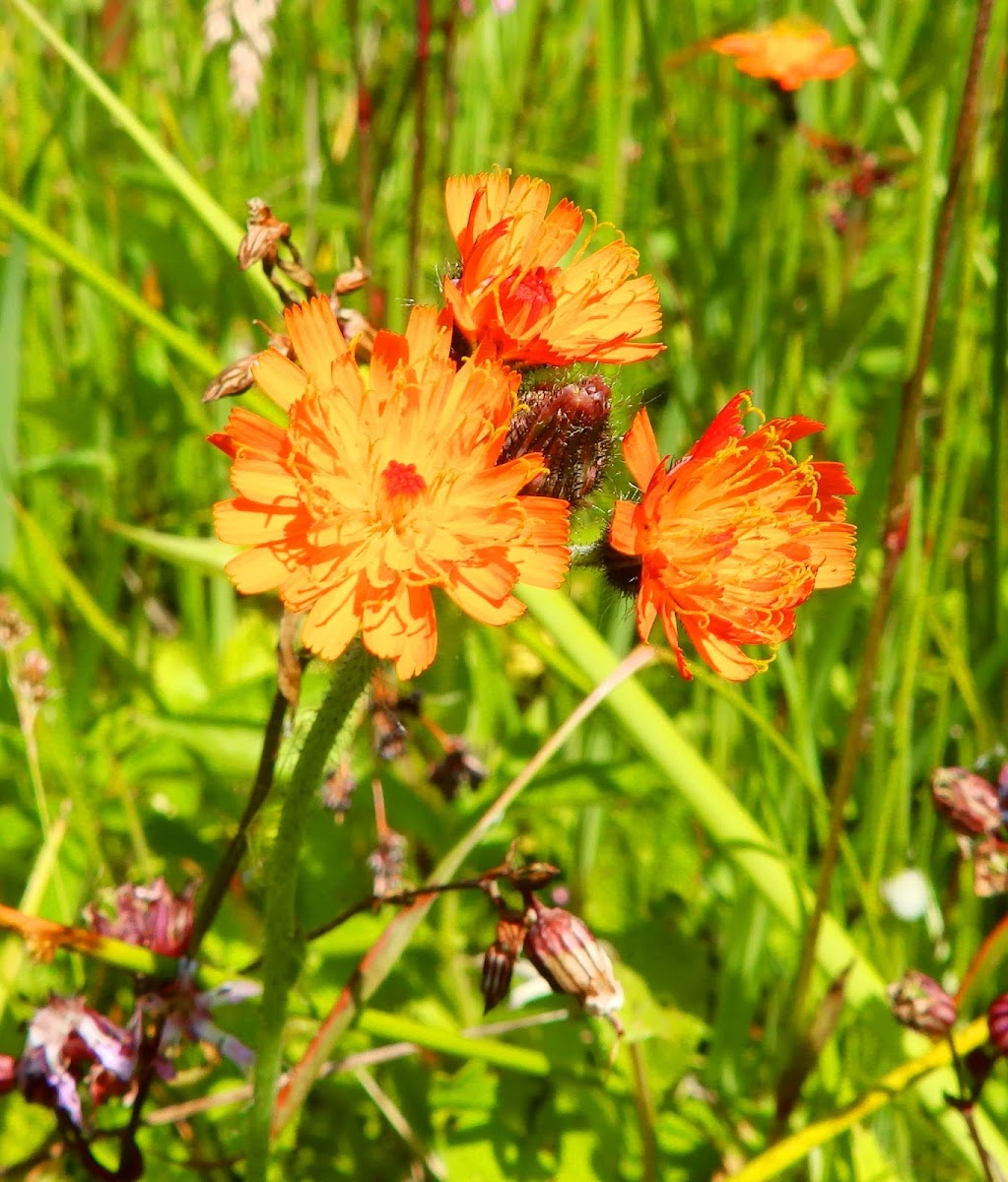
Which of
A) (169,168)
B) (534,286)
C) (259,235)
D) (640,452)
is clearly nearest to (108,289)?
(169,168)

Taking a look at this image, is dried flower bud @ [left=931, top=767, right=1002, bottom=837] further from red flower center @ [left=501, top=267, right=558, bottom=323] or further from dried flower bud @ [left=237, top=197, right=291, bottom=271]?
dried flower bud @ [left=237, top=197, right=291, bottom=271]

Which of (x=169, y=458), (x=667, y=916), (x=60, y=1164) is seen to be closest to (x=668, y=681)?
(x=667, y=916)

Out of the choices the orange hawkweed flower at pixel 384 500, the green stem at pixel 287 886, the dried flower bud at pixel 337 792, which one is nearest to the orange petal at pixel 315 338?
the orange hawkweed flower at pixel 384 500

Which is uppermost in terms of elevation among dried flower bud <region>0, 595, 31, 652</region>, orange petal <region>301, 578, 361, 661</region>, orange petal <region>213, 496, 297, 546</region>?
orange petal <region>213, 496, 297, 546</region>

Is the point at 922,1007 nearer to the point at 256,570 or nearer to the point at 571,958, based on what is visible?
the point at 571,958

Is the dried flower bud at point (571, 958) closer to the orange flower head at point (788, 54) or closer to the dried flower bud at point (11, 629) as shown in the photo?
the dried flower bud at point (11, 629)

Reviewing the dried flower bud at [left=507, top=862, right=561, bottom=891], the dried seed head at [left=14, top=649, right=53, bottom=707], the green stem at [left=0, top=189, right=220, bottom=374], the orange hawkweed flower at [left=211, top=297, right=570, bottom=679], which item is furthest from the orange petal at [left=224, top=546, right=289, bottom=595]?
the green stem at [left=0, top=189, right=220, bottom=374]
